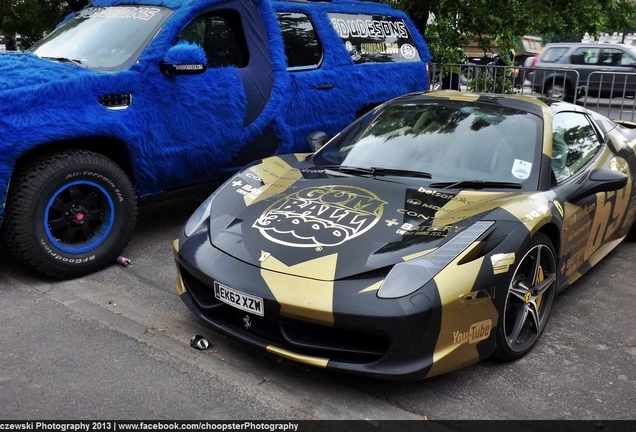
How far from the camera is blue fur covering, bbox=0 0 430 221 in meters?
4.40

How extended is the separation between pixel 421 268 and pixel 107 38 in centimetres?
356

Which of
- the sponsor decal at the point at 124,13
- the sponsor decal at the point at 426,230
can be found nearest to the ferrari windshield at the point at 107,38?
the sponsor decal at the point at 124,13

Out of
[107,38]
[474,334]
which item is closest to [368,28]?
[107,38]

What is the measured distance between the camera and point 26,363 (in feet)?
11.5

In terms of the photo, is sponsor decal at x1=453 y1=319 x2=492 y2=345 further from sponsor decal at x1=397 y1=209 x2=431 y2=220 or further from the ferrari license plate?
the ferrari license plate

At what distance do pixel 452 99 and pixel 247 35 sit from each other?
7.04 ft

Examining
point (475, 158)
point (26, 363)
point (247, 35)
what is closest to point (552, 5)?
point (247, 35)

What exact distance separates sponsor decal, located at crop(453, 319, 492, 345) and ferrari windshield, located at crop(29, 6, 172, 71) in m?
3.29

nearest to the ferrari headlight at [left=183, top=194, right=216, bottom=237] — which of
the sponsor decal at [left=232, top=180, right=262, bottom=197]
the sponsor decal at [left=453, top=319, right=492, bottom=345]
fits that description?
the sponsor decal at [left=232, top=180, right=262, bottom=197]

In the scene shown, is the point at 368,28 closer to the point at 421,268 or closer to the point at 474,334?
the point at 421,268

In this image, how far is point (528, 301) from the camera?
3.69m

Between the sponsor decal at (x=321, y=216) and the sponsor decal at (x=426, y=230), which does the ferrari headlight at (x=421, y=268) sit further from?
the sponsor decal at (x=321, y=216)

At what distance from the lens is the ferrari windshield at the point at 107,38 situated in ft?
16.8

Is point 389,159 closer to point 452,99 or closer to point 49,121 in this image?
point 452,99
